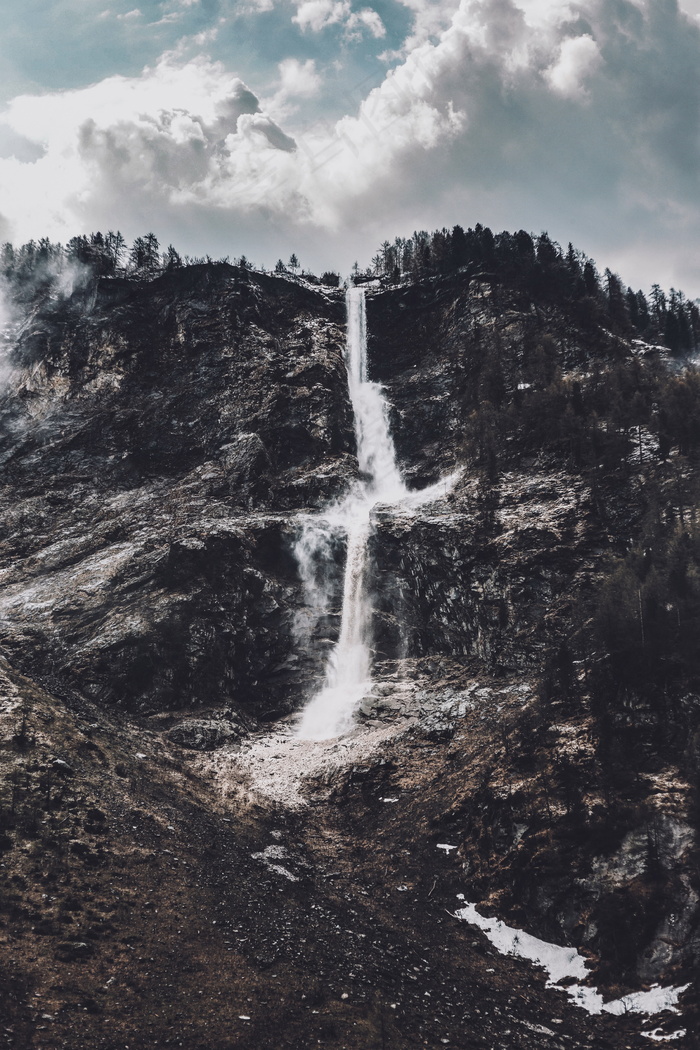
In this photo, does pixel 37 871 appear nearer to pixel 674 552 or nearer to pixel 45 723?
pixel 45 723

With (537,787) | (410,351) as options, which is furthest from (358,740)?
(410,351)

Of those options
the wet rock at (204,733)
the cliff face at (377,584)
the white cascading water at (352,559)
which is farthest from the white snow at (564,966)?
the wet rock at (204,733)

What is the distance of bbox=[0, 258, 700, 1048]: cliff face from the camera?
31078 millimetres

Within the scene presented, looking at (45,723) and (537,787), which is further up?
(45,723)

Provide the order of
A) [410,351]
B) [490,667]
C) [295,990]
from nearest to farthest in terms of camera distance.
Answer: [295,990] → [490,667] → [410,351]

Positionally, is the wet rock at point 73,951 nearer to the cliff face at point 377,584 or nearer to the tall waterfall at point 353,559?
the cliff face at point 377,584

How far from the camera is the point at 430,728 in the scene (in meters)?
45.6

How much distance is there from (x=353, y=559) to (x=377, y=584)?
383 cm

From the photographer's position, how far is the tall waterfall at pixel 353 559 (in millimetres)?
51812

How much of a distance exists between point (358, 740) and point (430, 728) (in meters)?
5.28

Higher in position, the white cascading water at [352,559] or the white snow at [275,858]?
the white cascading water at [352,559]

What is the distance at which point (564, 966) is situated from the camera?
27.0 metres

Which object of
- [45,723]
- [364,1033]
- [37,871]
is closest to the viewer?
[364,1033]

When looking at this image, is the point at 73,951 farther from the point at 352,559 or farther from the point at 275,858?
the point at 352,559
